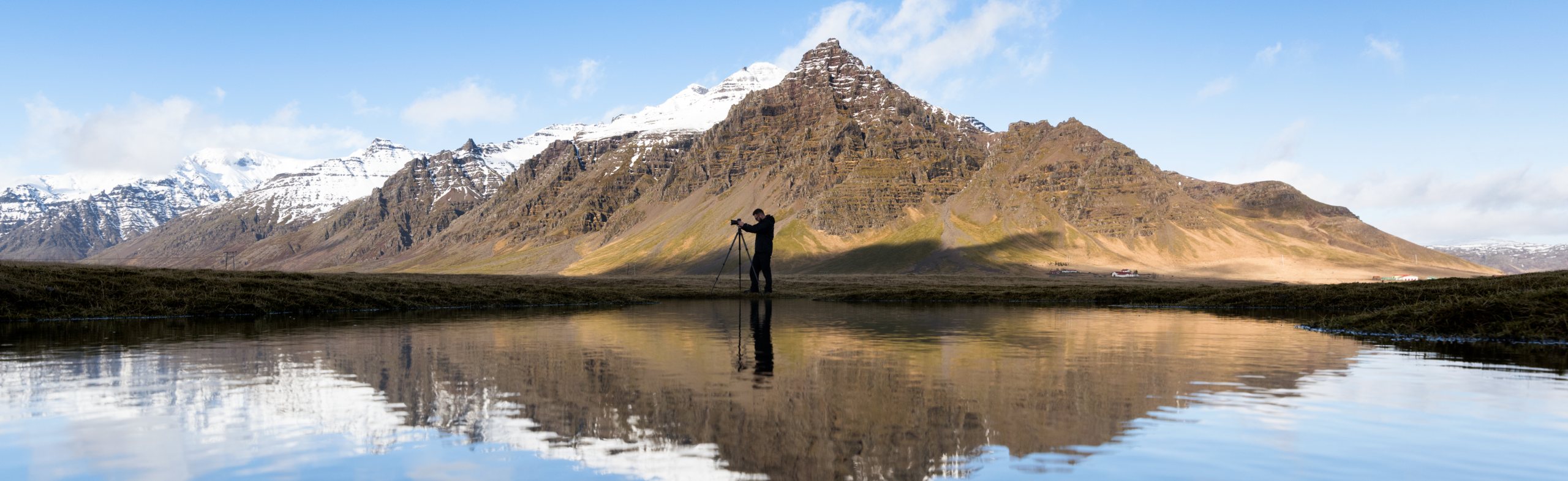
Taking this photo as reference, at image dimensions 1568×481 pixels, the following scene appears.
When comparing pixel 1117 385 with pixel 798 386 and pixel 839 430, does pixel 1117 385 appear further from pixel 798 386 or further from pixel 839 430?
pixel 839 430

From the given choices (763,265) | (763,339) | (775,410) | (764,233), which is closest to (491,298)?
(763,265)

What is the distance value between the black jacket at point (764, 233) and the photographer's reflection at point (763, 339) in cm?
342

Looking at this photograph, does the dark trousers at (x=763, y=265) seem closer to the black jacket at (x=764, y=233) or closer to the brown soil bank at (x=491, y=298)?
the black jacket at (x=764, y=233)

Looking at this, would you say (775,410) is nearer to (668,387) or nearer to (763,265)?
(668,387)

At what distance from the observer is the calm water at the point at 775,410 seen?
9.91 metres

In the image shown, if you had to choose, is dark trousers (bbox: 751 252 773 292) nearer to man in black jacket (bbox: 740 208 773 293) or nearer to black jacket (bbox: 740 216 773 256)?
man in black jacket (bbox: 740 208 773 293)

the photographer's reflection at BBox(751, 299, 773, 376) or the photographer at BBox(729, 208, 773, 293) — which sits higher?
the photographer at BBox(729, 208, 773, 293)

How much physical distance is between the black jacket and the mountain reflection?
18.0m

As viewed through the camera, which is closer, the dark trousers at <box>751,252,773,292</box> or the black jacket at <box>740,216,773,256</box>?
the black jacket at <box>740,216,773,256</box>

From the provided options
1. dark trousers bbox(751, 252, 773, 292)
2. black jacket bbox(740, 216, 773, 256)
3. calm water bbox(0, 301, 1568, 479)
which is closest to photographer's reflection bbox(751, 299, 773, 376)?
calm water bbox(0, 301, 1568, 479)

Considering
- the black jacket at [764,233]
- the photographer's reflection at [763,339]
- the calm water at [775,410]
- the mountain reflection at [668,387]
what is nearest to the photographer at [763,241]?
the black jacket at [764,233]

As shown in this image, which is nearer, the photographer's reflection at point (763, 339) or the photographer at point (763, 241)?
the photographer's reflection at point (763, 339)

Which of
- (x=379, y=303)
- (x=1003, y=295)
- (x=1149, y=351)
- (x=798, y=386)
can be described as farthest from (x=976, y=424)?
(x=1003, y=295)

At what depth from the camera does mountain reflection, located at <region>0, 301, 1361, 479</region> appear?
10.9 m
